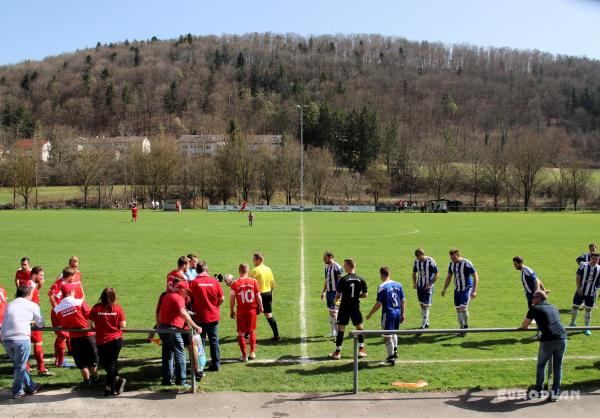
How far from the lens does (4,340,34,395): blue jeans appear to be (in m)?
7.92

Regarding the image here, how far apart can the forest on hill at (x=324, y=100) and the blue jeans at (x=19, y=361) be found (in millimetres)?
94174

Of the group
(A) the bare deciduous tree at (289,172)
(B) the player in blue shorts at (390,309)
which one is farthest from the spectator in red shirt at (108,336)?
(A) the bare deciduous tree at (289,172)

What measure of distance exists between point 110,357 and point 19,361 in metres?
1.37

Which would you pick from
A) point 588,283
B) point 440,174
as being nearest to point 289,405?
point 588,283

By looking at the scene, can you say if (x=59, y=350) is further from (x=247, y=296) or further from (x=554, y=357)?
(x=554, y=357)

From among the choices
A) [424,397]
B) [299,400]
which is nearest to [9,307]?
[299,400]

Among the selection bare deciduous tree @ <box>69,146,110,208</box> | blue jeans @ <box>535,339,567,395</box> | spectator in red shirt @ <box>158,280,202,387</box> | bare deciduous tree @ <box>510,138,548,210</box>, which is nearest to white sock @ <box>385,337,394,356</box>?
blue jeans @ <box>535,339,567,395</box>

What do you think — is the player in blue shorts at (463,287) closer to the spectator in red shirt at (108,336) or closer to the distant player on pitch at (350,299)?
the distant player on pitch at (350,299)

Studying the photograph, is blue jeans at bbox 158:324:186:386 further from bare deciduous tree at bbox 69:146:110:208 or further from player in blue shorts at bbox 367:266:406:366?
bare deciduous tree at bbox 69:146:110:208

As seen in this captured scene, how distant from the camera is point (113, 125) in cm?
15988

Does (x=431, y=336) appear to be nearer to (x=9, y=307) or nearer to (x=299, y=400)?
(x=299, y=400)

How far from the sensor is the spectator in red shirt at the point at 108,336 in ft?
26.6

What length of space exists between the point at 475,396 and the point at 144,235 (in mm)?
29106

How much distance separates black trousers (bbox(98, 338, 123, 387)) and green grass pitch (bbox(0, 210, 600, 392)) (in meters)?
0.56
